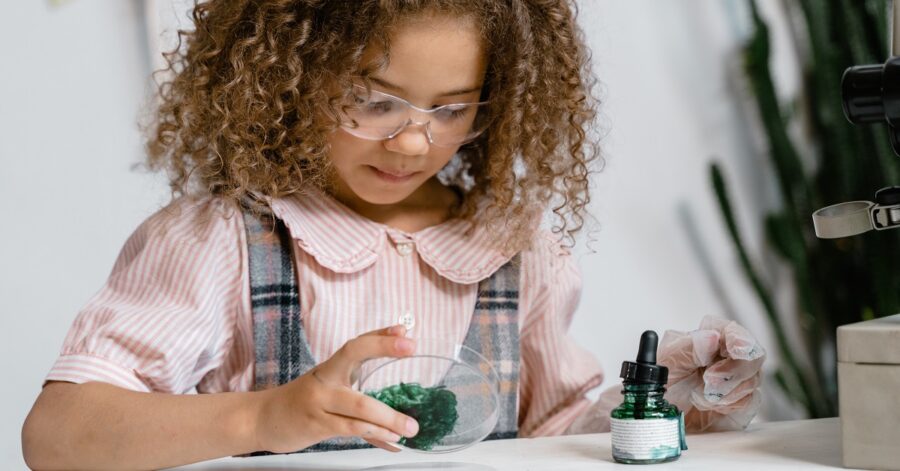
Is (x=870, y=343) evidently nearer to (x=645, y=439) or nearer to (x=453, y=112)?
(x=645, y=439)

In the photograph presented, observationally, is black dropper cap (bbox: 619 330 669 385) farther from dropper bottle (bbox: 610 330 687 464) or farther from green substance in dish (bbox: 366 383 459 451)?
green substance in dish (bbox: 366 383 459 451)

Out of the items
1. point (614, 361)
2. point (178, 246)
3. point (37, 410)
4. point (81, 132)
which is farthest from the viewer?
point (614, 361)

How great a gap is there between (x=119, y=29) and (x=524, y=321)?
910 millimetres

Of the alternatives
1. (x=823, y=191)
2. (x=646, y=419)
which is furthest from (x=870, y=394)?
(x=823, y=191)

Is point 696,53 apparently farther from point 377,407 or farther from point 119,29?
point 377,407

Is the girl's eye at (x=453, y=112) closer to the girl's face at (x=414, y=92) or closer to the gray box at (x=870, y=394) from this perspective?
the girl's face at (x=414, y=92)

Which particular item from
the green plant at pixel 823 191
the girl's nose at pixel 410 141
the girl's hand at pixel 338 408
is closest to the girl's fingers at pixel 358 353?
the girl's hand at pixel 338 408

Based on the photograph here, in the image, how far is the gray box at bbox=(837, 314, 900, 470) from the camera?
2.24 feet

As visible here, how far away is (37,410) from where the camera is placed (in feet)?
2.82

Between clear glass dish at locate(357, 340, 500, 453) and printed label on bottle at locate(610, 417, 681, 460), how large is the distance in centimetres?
10

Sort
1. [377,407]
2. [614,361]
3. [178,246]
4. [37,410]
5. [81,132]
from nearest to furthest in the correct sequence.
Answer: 1. [377,407]
2. [37,410]
3. [178,246]
4. [81,132]
5. [614,361]

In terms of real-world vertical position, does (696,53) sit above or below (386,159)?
above

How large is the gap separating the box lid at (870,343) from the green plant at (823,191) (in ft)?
4.63

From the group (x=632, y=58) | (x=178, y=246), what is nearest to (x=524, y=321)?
(x=178, y=246)
